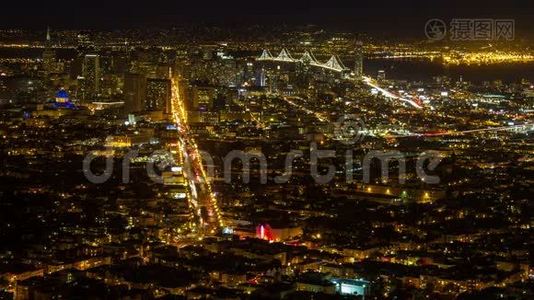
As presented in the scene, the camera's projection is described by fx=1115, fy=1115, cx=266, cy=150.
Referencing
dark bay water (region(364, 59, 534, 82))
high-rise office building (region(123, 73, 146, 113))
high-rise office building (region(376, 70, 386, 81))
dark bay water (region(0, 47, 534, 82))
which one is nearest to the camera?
high-rise office building (region(123, 73, 146, 113))

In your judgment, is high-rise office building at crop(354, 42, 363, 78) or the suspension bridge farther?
the suspension bridge

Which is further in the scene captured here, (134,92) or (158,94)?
(158,94)

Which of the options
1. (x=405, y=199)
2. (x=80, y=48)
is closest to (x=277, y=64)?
(x=80, y=48)

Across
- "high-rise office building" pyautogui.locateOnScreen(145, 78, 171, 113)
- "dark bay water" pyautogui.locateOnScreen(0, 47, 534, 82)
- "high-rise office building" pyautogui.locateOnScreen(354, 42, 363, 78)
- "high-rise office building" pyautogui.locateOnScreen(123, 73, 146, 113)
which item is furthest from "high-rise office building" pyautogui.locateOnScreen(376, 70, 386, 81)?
"high-rise office building" pyautogui.locateOnScreen(123, 73, 146, 113)

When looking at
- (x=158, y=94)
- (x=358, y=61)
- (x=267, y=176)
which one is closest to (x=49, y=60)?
(x=158, y=94)

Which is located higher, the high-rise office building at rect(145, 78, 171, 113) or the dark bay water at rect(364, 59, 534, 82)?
the dark bay water at rect(364, 59, 534, 82)

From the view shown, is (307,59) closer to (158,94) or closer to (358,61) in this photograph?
(358,61)

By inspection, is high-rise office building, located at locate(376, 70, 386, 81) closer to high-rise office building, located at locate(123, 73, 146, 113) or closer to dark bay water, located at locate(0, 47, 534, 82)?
dark bay water, located at locate(0, 47, 534, 82)

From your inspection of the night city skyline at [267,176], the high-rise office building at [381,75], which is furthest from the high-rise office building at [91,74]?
the high-rise office building at [381,75]

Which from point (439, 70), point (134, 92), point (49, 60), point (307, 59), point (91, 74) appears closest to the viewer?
point (134, 92)
